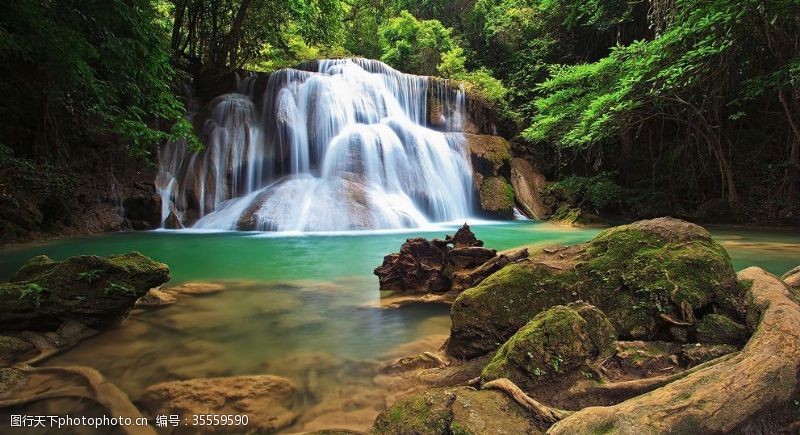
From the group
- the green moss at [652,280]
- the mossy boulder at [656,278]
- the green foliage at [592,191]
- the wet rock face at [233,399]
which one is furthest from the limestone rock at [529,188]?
the wet rock face at [233,399]

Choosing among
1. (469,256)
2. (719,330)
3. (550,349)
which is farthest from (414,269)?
(719,330)

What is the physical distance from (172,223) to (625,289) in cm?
1406

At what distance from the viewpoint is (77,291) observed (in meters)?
3.98

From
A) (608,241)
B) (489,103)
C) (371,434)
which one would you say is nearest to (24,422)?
(371,434)

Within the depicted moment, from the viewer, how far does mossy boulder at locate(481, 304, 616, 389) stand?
2.35m

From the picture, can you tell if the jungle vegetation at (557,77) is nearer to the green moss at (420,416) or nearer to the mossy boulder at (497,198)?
the mossy boulder at (497,198)

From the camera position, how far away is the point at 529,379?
2346mm

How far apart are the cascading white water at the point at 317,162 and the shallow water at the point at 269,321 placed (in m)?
4.76

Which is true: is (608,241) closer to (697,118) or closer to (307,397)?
(307,397)

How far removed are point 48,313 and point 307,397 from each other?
270 centimetres

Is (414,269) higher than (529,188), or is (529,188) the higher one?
(529,188)

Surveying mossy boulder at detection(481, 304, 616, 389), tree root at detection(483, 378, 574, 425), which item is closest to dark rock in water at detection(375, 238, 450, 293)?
mossy boulder at detection(481, 304, 616, 389)

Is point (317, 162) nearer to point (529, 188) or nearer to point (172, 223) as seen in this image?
point (172, 223)

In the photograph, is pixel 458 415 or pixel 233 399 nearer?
pixel 458 415
